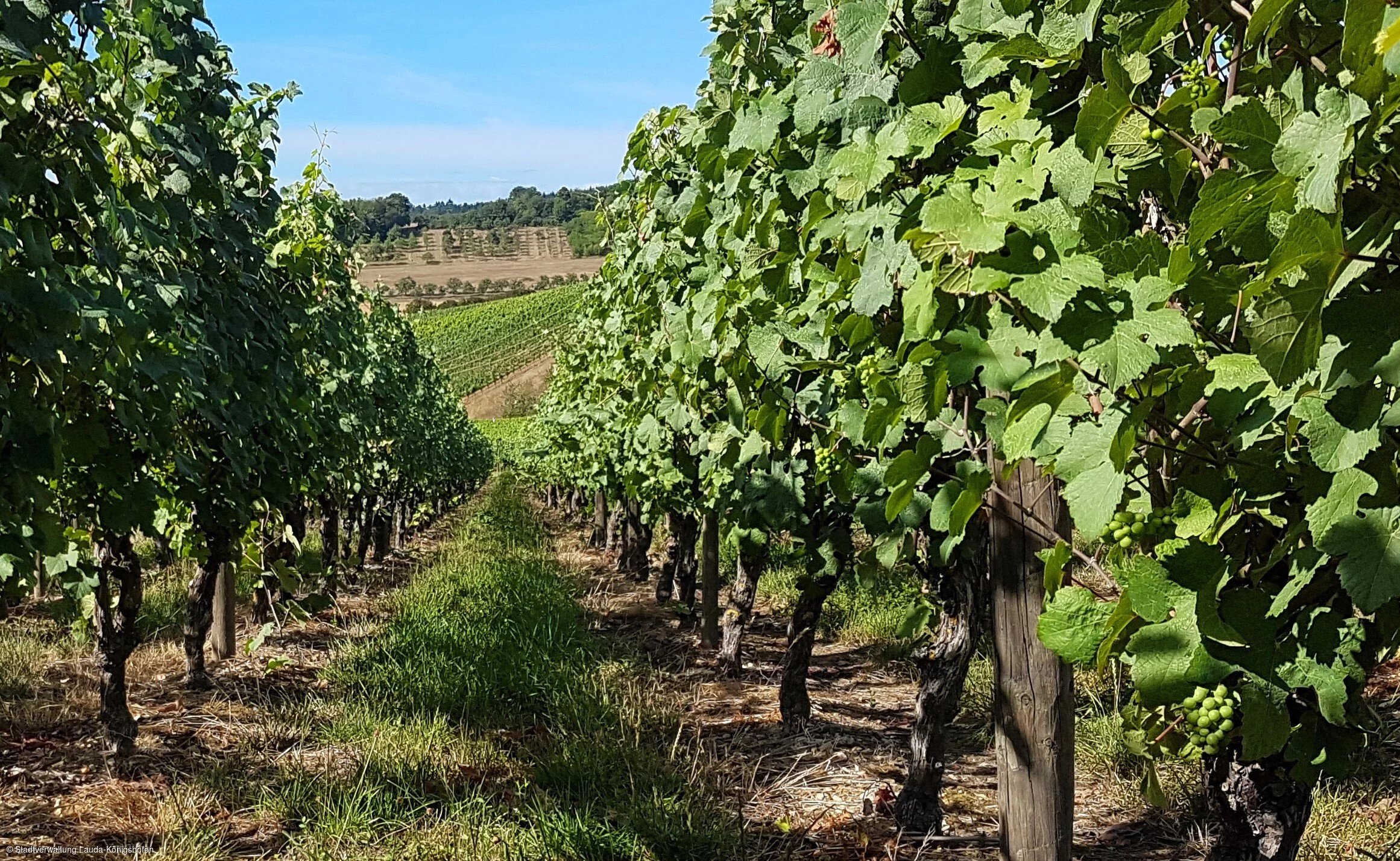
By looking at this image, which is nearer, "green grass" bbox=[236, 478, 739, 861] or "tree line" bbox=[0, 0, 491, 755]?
"tree line" bbox=[0, 0, 491, 755]

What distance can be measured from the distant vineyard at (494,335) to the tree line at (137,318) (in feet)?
184

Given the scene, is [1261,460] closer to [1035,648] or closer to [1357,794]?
[1035,648]

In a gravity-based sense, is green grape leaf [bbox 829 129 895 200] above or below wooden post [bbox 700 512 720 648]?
above

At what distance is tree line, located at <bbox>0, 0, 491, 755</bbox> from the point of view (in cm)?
217

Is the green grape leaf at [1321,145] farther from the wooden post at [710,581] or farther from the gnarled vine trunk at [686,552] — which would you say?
the gnarled vine trunk at [686,552]

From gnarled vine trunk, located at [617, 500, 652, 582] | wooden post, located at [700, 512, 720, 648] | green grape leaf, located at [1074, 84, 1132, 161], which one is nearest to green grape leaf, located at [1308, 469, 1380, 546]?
green grape leaf, located at [1074, 84, 1132, 161]

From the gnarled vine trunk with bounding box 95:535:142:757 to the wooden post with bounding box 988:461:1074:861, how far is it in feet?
13.0

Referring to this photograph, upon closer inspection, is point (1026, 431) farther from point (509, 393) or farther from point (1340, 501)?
point (509, 393)

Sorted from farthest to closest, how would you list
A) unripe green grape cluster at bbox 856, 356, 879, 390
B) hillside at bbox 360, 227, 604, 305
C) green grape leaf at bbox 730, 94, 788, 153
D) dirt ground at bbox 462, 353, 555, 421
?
1. hillside at bbox 360, 227, 604, 305
2. dirt ground at bbox 462, 353, 555, 421
3. green grape leaf at bbox 730, 94, 788, 153
4. unripe green grape cluster at bbox 856, 356, 879, 390

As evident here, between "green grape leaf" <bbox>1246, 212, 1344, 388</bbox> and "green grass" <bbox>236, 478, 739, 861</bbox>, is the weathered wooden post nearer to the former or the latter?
"green grass" <bbox>236, 478, 739, 861</bbox>

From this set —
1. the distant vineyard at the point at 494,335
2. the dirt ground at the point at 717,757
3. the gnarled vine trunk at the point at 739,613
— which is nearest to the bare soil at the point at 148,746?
the dirt ground at the point at 717,757

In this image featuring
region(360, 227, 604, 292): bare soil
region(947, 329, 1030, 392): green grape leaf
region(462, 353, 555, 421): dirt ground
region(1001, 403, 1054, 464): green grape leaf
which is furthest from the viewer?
region(360, 227, 604, 292): bare soil

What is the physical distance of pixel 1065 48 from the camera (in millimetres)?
1381

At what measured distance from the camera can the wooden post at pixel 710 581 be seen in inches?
256
